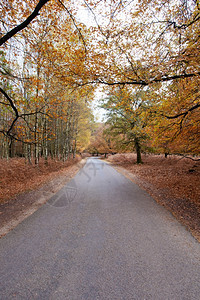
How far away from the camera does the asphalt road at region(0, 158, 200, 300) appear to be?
6.06ft

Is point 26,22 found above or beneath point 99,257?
above

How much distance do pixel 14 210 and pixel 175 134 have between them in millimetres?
6981

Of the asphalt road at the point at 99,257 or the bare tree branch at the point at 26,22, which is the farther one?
the bare tree branch at the point at 26,22

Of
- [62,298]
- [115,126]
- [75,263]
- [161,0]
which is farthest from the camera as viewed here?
[115,126]

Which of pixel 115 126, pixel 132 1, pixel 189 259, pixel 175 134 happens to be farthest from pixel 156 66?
pixel 115 126

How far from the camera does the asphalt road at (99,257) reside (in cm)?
185

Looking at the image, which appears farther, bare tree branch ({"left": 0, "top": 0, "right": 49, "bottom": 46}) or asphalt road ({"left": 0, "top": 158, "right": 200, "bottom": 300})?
bare tree branch ({"left": 0, "top": 0, "right": 49, "bottom": 46})

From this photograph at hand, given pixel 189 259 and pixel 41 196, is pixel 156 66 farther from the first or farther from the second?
pixel 41 196

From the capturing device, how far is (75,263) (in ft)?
7.55

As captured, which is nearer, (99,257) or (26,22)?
(99,257)

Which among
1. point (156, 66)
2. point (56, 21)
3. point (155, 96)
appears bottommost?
point (155, 96)

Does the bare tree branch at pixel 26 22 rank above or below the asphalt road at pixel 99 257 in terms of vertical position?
above

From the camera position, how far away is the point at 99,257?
8.01ft

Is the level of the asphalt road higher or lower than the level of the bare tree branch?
lower
